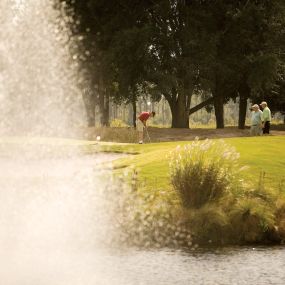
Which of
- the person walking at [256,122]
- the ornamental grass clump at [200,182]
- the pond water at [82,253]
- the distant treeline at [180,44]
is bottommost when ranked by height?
the pond water at [82,253]

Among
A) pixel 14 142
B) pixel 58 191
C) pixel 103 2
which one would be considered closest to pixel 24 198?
pixel 58 191

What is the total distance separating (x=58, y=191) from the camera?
16703 millimetres

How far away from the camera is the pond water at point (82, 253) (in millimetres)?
11945

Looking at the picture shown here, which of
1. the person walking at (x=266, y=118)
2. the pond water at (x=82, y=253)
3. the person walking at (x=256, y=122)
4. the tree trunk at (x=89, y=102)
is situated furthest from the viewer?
the tree trunk at (x=89, y=102)

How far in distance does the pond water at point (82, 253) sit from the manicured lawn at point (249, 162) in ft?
4.84

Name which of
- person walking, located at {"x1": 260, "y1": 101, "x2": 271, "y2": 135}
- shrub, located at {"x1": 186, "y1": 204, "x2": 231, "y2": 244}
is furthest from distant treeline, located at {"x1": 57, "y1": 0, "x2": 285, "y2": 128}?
shrub, located at {"x1": 186, "y1": 204, "x2": 231, "y2": 244}

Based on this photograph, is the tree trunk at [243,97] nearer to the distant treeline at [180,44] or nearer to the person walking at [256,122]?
the distant treeline at [180,44]

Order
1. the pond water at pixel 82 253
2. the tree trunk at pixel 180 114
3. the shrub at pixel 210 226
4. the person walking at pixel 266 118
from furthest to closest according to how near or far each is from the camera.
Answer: the tree trunk at pixel 180 114, the person walking at pixel 266 118, the shrub at pixel 210 226, the pond water at pixel 82 253

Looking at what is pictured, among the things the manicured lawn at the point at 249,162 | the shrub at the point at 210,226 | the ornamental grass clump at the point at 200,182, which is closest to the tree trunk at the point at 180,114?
the manicured lawn at the point at 249,162

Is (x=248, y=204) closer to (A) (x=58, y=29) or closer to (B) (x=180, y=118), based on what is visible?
(B) (x=180, y=118)

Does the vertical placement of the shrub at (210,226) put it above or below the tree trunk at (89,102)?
below

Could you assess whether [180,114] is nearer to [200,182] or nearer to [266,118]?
[266,118]

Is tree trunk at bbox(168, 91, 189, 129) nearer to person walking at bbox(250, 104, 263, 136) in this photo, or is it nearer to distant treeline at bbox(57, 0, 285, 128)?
distant treeline at bbox(57, 0, 285, 128)

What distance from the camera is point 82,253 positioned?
13562 millimetres
